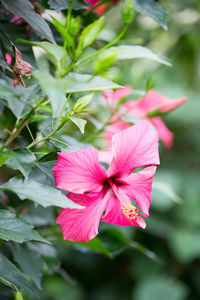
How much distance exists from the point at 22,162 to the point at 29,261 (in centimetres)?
31

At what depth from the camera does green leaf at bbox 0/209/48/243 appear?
45 centimetres

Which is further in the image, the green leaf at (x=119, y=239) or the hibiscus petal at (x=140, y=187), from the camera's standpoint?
the green leaf at (x=119, y=239)

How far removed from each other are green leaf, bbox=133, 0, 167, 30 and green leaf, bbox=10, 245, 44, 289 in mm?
464

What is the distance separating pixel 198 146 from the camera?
214 centimetres

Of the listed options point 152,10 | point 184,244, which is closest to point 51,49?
point 152,10

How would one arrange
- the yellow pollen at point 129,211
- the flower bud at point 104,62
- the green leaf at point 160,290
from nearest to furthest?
the flower bud at point 104,62 → the yellow pollen at point 129,211 → the green leaf at point 160,290

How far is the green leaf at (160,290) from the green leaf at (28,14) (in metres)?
1.65

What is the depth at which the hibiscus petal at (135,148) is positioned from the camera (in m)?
0.51

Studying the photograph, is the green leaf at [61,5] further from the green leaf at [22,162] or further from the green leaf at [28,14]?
the green leaf at [22,162]

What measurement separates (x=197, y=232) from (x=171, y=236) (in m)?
0.17

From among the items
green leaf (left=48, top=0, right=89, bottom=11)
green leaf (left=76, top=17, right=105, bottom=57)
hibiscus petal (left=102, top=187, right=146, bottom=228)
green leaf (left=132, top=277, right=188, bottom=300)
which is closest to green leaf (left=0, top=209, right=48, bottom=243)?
hibiscus petal (left=102, top=187, right=146, bottom=228)

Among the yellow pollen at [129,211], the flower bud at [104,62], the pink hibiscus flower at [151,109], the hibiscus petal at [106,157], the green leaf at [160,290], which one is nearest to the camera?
the flower bud at [104,62]

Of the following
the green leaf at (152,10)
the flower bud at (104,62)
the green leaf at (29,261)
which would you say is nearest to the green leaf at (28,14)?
the flower bud at (104,62)

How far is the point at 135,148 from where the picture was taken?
20.4 inches
